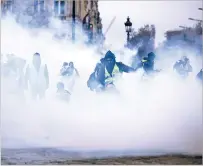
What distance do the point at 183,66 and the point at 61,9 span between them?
946mm

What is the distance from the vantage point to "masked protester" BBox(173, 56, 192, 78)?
9.13ft

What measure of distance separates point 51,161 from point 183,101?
1027 mm

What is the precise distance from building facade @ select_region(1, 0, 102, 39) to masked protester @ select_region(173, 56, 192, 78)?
0.61 m

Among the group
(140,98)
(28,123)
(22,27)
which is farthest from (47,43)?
(140,98)

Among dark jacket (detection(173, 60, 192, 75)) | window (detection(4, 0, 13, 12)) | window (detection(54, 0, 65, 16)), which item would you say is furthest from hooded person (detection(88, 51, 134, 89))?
window (detection(4, 0, 13, 12))

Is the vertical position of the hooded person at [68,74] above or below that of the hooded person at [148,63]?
below

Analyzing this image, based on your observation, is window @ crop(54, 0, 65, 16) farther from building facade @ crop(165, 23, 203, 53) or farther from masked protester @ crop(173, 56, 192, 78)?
masked protester @ crop(173, 56, 192, 78)

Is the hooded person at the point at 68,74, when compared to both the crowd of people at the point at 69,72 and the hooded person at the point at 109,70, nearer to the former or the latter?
the crowd of people at the point at 69,72

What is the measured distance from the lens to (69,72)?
2.76m

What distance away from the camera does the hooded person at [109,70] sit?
2773 mm

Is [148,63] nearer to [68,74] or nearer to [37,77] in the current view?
[68,74]

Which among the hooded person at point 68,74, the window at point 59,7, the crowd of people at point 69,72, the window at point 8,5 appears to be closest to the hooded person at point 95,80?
the crowd of people at point 69,72

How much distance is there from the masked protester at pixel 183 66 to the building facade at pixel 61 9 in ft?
1.99

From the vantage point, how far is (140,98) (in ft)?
9.15
